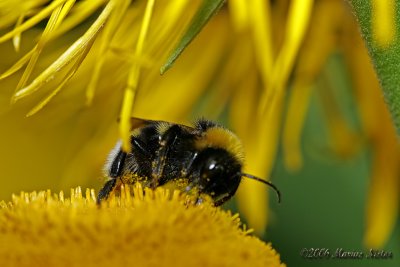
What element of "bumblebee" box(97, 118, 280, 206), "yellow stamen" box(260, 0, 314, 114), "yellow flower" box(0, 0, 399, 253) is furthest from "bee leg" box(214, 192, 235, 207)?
"yellow flower" box(0, 0, 399, 253)

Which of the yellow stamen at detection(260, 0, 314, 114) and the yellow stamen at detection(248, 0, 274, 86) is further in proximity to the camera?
the yellow stamen at detection(248, 0, 274, 86)

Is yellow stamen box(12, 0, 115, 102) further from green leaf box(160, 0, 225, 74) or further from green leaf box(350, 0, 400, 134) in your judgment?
green leaf box(350, 0, 400, 134)

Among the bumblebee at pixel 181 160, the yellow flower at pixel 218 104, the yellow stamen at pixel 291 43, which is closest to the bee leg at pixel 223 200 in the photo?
the bumblebee at pixel 181 160

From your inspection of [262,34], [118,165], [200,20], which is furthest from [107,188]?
[262,34]

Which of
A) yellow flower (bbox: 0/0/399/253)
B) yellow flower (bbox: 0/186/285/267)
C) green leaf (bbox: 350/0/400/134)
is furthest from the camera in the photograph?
yellow flower (bbox: 0/0/399/253)

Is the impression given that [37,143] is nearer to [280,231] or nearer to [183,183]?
[280,231]

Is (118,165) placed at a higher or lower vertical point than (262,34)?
lower

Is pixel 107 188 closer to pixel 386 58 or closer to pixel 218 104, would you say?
pixel 386 58

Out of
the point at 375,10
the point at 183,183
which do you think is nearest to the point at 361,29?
the point at 375,10
